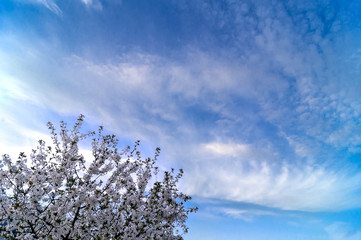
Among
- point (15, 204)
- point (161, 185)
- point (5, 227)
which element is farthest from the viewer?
point (161, 185)

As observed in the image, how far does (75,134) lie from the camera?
14289 millimetres

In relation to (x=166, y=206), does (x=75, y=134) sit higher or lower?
higher

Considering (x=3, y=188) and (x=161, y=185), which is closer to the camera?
(x=3, y=188)

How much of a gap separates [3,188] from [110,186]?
216 inches

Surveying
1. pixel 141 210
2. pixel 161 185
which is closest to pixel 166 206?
pixel 161 185

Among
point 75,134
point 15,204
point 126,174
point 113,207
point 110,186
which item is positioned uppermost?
point 75,134

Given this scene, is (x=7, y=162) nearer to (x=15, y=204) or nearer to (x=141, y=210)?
(x=15, y=204)

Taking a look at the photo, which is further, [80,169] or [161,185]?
[161,185]

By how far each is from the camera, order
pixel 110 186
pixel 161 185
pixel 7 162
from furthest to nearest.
A: pixel 161 185 < pixel 110 186 < pixel 7 162

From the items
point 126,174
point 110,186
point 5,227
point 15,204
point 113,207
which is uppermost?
point 126,174

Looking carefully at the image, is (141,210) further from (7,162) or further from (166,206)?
(7,162)

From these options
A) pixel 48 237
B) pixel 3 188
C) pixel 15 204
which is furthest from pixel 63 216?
pixel 3 188

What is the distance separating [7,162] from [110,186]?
5758 mm

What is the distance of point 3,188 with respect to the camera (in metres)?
11.4
